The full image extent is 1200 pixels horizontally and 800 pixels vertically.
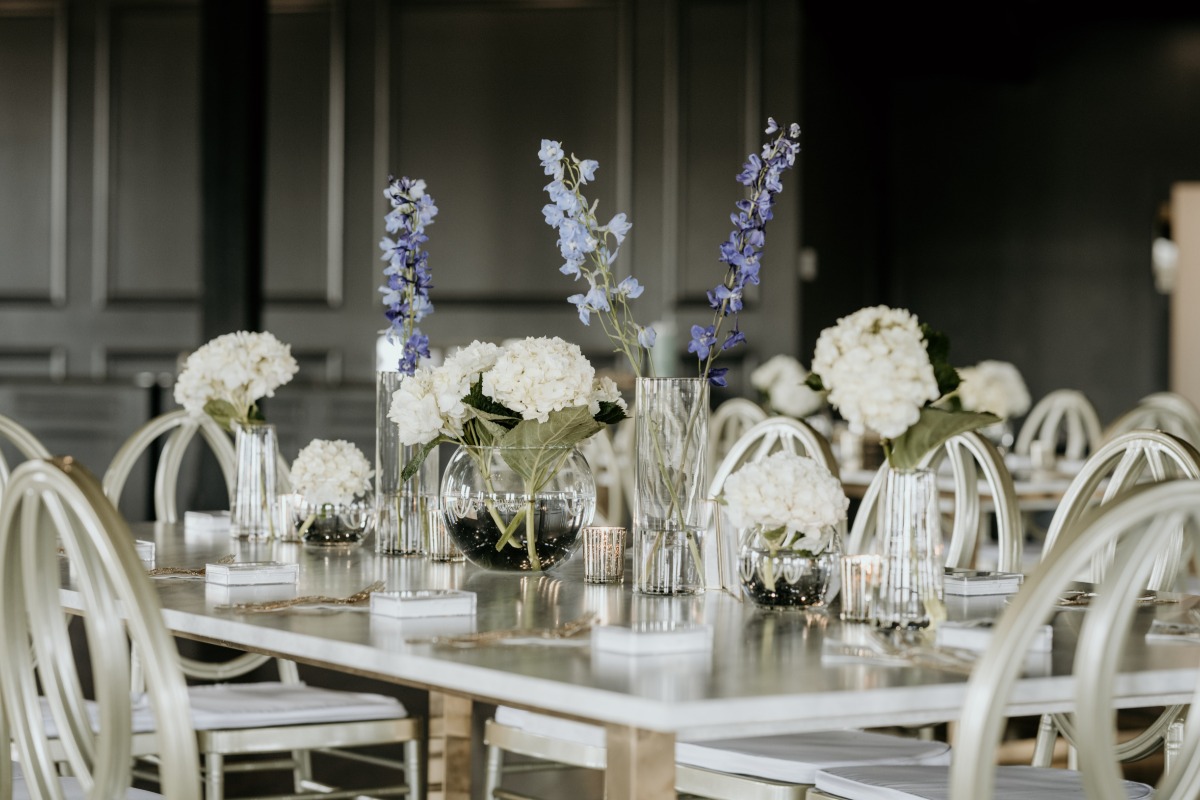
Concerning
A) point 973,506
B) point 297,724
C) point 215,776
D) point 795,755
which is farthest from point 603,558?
point 973,506

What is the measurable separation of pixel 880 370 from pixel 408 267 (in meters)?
1.00

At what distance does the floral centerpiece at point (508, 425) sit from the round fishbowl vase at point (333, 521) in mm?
385

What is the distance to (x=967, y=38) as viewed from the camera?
8.63m

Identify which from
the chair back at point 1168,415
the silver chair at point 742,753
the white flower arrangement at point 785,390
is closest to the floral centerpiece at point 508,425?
the silver chair at point 742,753

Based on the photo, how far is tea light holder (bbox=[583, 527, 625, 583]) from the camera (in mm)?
2053

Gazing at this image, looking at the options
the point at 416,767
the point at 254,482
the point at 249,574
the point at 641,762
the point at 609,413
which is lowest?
the point at 416,767

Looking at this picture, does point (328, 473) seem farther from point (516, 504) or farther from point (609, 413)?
point (609, 413)

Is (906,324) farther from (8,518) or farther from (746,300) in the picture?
(746,300)

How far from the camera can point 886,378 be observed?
1565 millimetres

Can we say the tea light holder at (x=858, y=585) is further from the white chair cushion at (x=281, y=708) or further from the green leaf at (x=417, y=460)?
the white chair cushion at (x=281, y=708)

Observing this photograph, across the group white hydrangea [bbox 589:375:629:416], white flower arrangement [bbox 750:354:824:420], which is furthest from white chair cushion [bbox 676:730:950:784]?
white flower arrangement [bbox 750:354:824:420]

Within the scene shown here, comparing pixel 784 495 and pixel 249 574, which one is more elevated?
pixel 784 495

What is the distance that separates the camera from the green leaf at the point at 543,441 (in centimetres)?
203

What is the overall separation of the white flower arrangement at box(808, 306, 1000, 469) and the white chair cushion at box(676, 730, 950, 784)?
523mm
